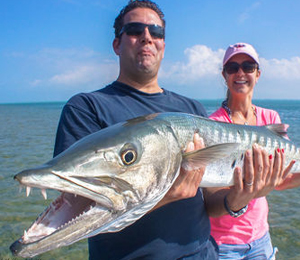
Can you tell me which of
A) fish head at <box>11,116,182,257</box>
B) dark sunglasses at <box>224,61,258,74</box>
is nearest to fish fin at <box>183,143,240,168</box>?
fish head at <box>11,116,182,257</box>

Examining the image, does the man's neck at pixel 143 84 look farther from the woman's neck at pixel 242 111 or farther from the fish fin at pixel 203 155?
the woman's neck at pixel 242 111

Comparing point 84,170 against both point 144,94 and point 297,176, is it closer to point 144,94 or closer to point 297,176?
point 144,94

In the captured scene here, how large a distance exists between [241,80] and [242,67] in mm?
200

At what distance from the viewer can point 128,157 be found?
1.77 metres

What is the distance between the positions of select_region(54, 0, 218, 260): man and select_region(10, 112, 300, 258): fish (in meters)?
0.21

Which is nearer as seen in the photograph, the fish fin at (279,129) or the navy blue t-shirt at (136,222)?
the navy blue t-shirt at (136,222)

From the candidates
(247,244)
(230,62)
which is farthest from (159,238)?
(230,62)

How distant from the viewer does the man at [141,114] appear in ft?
7.19

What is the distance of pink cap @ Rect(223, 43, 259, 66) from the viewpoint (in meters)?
3.87

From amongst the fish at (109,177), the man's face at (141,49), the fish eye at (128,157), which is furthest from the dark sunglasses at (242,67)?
the fish eye at (128,157)

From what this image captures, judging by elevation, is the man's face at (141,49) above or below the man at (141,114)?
above

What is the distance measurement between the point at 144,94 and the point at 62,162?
4.29 ft

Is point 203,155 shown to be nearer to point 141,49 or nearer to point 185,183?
point 185,183

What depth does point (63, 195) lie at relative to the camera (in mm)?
1729
